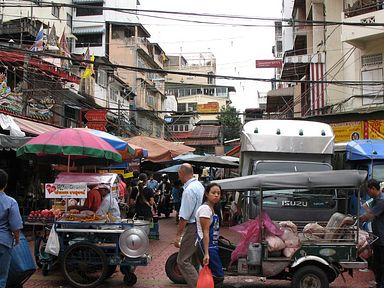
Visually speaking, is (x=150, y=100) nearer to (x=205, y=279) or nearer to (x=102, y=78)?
(x=102, y=78)

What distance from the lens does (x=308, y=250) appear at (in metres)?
6.93

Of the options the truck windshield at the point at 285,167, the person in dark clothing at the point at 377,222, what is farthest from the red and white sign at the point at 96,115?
the person in dark clothing at the point at 377,222

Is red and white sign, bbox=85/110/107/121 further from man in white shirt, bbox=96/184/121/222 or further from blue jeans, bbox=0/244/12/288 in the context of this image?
blue jeans, bbox=0/244/12/288

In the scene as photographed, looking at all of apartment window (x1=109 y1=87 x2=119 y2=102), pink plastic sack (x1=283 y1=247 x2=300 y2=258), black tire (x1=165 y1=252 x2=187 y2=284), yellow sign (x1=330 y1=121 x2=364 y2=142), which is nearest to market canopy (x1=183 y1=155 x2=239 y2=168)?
yellow sign (x1=330 y1=121 x2=364 y2=142)

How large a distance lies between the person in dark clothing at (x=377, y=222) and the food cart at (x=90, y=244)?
3484mm

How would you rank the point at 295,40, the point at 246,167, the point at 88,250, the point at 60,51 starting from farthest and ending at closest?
the point at 295,40 < the point at 60,51 < the point at 246,167 < the point at 88,250

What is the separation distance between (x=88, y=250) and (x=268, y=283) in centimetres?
312

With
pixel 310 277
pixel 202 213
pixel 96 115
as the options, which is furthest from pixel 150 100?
pixel 202 213

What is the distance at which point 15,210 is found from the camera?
19.2ft

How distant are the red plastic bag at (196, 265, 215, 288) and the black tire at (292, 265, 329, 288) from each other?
5.18ft

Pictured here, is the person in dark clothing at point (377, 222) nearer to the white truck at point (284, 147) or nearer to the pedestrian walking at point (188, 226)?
the pedestrian walking at point (188, 226)

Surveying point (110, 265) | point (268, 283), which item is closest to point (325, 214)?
point (268, 283)

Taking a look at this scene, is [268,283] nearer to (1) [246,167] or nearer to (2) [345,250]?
(2) [345,250]

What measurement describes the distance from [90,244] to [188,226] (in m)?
2.01
